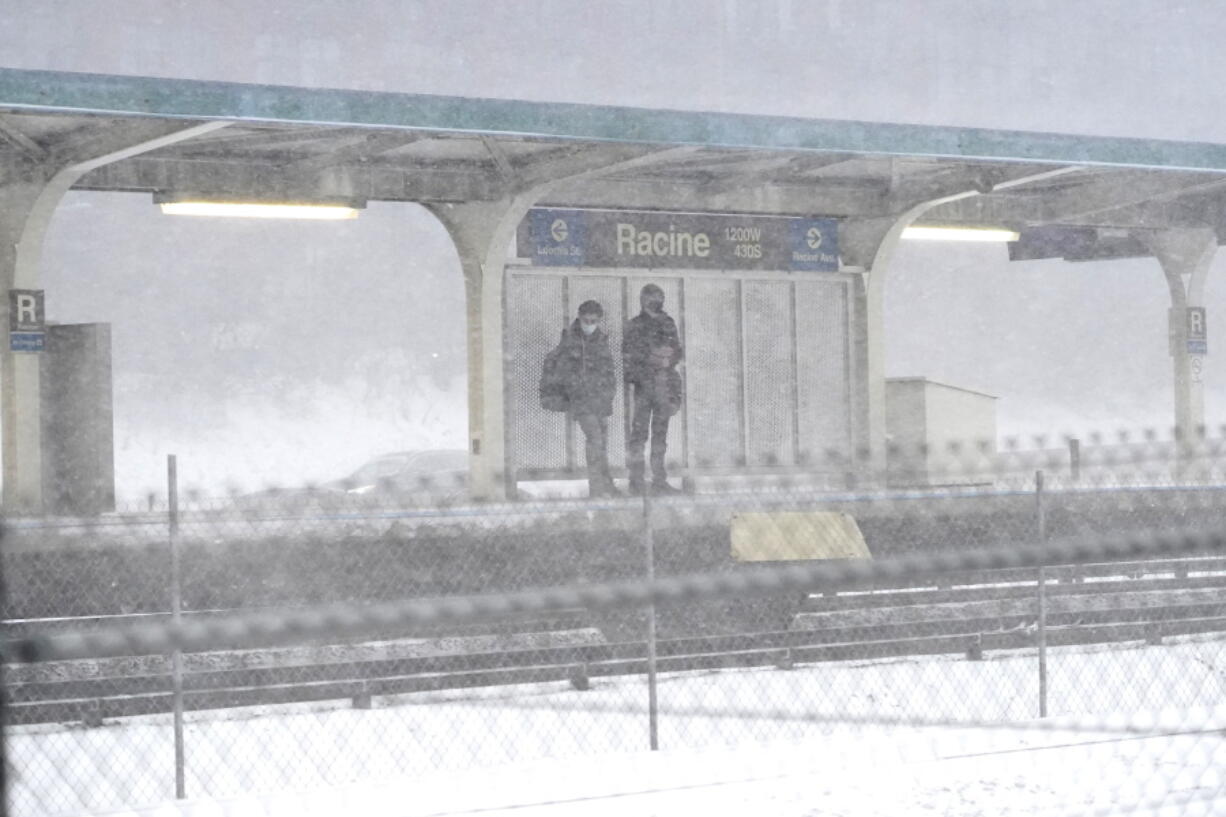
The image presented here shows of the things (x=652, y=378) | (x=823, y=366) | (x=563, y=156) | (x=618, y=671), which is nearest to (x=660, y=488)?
(x=652, y=378)

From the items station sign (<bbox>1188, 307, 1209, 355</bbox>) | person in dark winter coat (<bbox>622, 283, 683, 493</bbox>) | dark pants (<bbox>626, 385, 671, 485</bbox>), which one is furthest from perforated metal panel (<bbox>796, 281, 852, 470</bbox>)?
station sign (<bbox>1188, 307, 1209, 355</bbox>)

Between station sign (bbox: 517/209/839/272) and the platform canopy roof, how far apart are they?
184 millimetres

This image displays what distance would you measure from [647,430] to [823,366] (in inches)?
102

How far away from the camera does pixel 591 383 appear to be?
55.4 feet

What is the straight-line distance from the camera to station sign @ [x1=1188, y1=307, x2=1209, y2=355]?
21.8 metres

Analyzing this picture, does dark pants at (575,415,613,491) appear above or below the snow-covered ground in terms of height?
above

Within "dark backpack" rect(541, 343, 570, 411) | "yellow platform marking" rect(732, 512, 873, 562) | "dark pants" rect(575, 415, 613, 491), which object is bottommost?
"yellow platform marking" rect(732, 512, 873, 562)

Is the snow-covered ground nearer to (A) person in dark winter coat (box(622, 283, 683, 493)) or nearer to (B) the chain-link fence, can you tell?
(B) the chain-link fence

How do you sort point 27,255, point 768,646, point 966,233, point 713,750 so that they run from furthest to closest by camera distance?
point 966,233 → point 27,255 → point 768,646 → point 713,750

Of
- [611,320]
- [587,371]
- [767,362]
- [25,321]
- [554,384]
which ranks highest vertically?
[611,320]

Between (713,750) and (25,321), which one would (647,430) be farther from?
(713,750)

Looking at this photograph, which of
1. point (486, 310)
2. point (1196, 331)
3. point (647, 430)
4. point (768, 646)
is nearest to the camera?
point (768, 646)

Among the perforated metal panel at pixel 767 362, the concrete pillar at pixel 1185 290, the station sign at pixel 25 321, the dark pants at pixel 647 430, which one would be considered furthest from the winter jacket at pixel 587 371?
the concrete pillar at pixel 1185 290

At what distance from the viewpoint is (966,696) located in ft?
37.3
